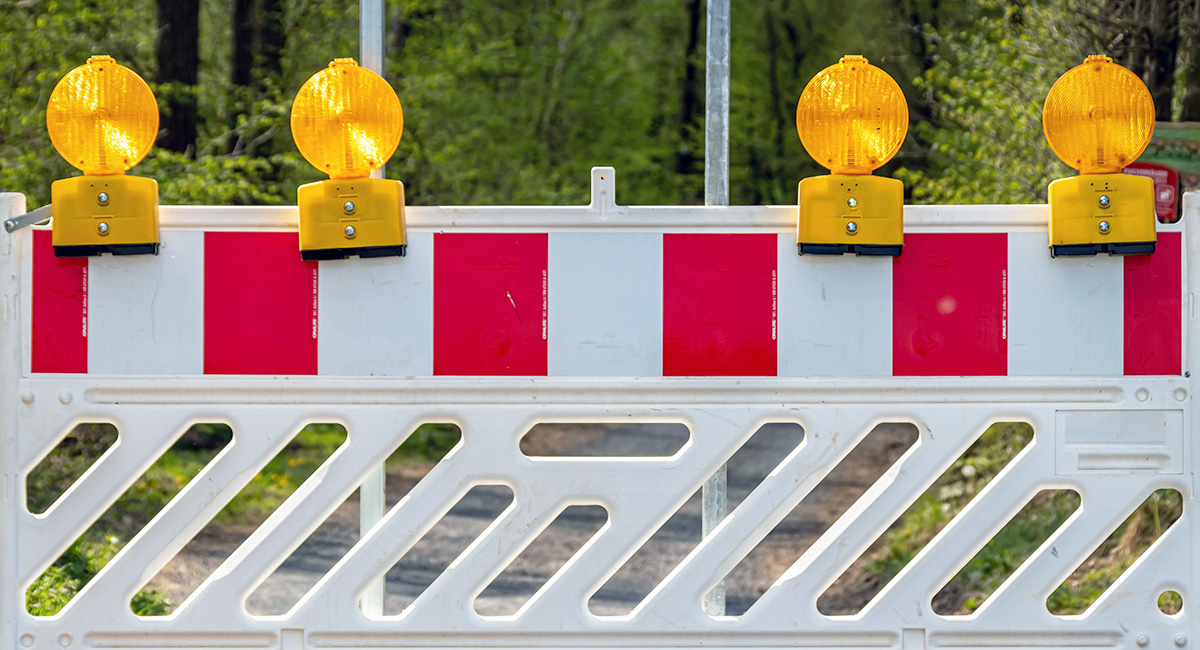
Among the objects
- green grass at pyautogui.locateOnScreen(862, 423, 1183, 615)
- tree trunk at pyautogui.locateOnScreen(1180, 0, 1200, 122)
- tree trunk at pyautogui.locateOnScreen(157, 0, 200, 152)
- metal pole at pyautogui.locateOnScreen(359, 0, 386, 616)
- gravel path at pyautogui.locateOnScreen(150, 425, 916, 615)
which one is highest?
tree trunk at pyautogui.locateOnScreen(157, 0, 200, 152)

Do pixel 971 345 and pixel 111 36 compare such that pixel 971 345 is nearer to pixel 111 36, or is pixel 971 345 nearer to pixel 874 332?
pixel 874 332

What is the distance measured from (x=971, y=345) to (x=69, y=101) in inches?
83.4

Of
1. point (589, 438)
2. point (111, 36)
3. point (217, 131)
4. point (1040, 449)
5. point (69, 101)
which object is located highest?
point (111, 36)

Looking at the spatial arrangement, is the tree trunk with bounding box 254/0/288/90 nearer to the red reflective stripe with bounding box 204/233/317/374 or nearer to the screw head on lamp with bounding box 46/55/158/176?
the screw head on lamp with bounding box 46/55/158/176

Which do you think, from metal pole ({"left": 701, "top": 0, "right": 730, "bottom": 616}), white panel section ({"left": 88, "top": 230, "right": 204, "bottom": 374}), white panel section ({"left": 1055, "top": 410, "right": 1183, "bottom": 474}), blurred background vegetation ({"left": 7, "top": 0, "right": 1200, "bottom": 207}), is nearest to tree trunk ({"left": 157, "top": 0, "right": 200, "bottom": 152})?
blurred background vegetation ({"left": 7, "top": 0, "right": 1200, "bottom": 207})

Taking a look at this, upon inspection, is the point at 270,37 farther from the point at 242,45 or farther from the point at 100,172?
the point at 100,172

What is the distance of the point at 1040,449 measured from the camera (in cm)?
257

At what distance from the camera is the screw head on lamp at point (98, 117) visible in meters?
2.54

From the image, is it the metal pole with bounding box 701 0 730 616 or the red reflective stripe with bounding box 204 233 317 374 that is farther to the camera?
the metal pole with bounding box 701 0 730 616

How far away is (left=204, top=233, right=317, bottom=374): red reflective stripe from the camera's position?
2.55m

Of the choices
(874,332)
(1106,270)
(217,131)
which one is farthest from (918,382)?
(217,131)

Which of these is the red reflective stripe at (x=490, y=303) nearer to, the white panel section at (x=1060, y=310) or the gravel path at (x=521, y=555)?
the white panel section at (x=1060, y=310)

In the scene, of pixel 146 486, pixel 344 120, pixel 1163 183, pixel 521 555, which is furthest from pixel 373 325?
pixel 146 486

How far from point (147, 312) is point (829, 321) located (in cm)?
155
